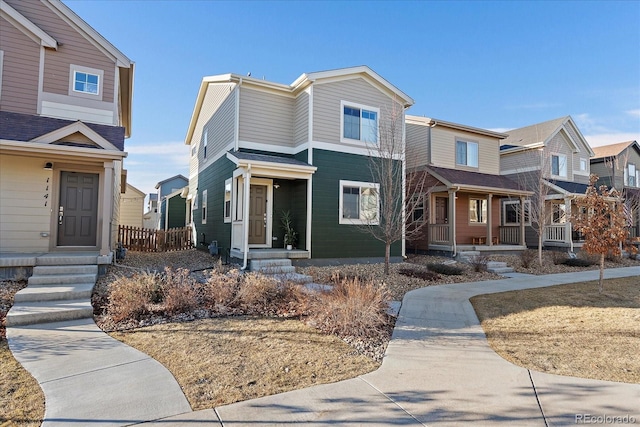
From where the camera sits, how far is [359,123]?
1287 cm

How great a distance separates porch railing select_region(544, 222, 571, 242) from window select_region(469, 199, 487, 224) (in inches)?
131

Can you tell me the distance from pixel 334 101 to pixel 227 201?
535 centimetres

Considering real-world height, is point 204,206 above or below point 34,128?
below

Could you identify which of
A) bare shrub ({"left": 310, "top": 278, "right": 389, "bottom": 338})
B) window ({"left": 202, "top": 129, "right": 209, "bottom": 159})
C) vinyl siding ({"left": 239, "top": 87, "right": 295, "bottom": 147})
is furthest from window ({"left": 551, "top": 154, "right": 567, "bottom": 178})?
bare shrub ({"left": 310, "top": 278, "right": 389, "bottom": 338})

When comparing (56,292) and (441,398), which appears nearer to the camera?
(441,398)

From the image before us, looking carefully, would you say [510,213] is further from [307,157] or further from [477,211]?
[307,157]

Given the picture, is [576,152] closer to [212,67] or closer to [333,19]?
[333,19]

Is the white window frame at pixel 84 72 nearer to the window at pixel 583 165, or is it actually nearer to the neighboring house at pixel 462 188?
the neighboring house at pixel 462 188

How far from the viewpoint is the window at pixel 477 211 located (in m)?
18.2

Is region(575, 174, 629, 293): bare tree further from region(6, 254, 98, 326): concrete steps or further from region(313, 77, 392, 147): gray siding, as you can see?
region(6, 254, 98, 326): concrete steps

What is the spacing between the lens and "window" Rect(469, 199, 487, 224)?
18.2 m

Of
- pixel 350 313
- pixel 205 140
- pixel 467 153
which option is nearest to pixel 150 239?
pixel 205 140

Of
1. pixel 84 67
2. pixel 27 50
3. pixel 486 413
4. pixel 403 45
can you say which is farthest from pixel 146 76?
pixel 486 413

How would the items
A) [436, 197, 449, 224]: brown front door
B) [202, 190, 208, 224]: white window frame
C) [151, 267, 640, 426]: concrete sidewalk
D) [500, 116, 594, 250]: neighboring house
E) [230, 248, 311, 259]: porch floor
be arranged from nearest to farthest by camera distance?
[151, 267, 640, 426]: concrete sidewalk
[230, 248, 311, 259]: porch floor
[202, 190, 208, 224]: white window frame
[436, 197, 449, 224]: brown front door
[500, 116, 594, 250]: neighboring house
